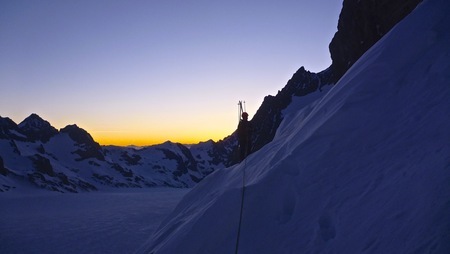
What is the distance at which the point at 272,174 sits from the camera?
788 centimetres

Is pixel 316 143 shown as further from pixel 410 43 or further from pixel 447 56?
pixel 410 43

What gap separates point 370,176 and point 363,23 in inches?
1394

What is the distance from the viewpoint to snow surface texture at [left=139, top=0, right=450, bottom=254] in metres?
4.18

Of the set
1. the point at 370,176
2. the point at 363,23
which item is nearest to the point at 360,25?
the point at 363,23

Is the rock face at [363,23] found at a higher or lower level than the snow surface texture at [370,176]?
higher

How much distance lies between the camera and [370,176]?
555 centimetres

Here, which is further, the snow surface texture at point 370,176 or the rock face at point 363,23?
the rock face at point 363,23

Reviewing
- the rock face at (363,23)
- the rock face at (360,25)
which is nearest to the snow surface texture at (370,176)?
the rock face at (360,25)

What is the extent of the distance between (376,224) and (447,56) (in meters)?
4.59

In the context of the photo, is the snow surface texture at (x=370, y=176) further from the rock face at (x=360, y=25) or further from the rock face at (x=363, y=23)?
the rock face at (x=363, y=23)

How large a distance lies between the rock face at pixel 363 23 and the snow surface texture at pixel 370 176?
49.3 ft

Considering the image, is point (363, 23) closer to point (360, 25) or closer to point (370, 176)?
point (360, 25)

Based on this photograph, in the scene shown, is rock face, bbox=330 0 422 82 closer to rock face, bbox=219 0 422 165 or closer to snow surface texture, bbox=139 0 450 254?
rock face, bbox=219 0 422 165

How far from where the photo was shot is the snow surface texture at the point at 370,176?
418 centimetres
